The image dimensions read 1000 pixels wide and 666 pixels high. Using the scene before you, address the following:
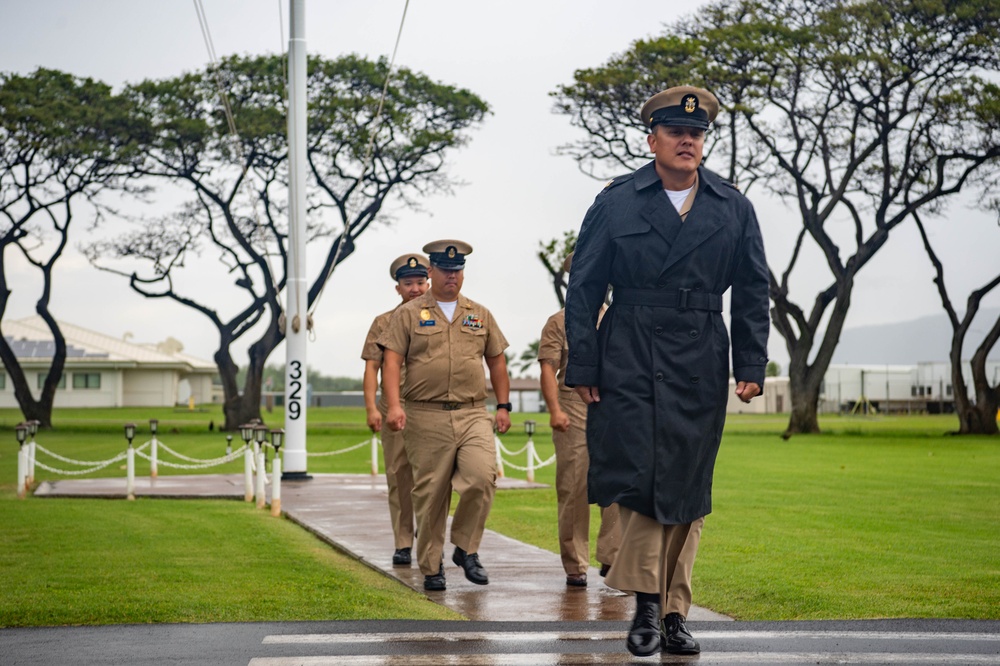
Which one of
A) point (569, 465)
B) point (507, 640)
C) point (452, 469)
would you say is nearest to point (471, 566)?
point (452, 469)

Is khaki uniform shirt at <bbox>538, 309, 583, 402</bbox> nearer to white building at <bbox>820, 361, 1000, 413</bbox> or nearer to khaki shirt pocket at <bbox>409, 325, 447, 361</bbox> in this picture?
khaki shirt pocket at <bbox>409, 325, 447, 361</bbox>

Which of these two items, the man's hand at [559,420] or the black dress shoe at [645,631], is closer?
the black dress shoe at [645,631]

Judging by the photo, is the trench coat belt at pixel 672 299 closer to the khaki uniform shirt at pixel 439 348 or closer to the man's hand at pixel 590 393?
the man's hand at pixel 590 393

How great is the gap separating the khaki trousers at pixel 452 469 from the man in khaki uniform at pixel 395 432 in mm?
515

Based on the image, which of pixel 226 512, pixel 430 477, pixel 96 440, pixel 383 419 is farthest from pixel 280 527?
pixel 96 440

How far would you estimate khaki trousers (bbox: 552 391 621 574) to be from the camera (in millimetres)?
8289

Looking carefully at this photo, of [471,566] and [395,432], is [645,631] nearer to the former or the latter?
[471,566]

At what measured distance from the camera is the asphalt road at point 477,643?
563 cm

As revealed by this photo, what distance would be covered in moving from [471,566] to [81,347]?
83.6 metres

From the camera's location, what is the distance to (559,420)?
839cm

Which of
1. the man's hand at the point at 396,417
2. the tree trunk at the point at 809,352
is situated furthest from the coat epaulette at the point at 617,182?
the tree trunk at the point at 809,352

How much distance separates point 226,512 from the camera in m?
13.7

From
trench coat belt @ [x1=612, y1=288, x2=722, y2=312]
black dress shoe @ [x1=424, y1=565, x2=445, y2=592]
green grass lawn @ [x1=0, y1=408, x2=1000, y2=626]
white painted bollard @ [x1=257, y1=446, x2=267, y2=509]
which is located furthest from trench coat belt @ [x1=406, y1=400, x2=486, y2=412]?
white painted bollard @ [x1=257, y1=446, x2=267, y2=509]

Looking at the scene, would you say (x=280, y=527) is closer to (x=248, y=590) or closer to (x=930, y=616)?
(x=248, y=590)
